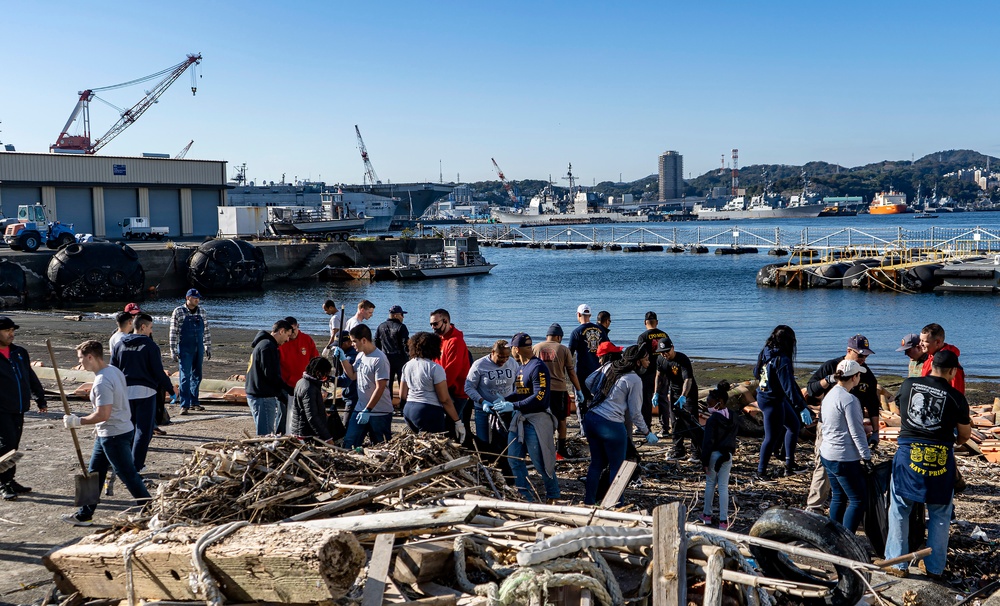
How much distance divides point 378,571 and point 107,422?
3.51 meters

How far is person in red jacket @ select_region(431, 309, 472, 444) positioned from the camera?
9.21m

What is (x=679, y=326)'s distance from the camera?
3531 centimetres

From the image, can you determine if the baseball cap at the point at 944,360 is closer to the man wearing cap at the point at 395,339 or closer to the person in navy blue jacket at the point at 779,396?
the person in navy blue jacket at the point at 779,396

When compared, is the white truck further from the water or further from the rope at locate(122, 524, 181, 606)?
the rope at locate(122, 524, 181, 606)

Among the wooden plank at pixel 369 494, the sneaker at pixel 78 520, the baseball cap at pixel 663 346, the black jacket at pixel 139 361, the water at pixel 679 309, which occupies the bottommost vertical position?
the water at pixel 679 309

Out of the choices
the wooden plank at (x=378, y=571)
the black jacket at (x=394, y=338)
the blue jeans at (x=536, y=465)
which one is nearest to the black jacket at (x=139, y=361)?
the black jacket at (x=394, y=338)

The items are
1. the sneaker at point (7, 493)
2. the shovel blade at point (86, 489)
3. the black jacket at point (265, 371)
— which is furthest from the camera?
the black jacket at point (265, 371)

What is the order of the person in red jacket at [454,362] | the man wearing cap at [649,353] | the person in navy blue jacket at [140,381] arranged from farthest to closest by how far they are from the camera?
the man wearing cap at [649,353] < the person in red jacket at [454,362] < the person in navy blue jacket at [140,381]

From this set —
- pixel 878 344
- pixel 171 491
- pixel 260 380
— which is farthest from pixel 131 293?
pixel 171 491

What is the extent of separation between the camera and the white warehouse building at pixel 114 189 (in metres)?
59.4

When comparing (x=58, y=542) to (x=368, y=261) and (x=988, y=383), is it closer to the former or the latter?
(x=988, y=383)

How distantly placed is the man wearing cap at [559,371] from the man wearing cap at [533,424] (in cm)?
137

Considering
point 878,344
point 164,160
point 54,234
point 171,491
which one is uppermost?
point 164,160

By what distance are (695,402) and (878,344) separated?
822 inches
